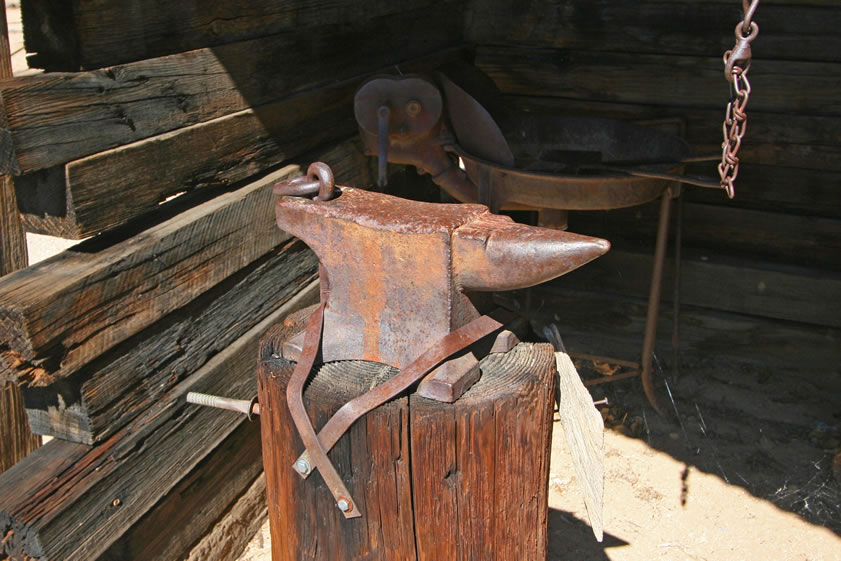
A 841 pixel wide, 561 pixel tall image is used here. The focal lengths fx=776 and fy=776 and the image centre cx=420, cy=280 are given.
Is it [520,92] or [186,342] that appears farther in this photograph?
[520,92]

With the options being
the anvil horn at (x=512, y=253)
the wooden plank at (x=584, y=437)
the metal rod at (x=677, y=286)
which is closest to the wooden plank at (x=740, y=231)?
the metal rod at (x=677, y=286)

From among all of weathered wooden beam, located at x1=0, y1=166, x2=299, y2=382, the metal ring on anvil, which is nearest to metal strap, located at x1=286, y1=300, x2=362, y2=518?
the metal ring on anvil

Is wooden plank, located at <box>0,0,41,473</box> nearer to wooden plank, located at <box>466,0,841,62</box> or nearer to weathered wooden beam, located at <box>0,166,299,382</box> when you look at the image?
weathered wooden beam, located at <box>0,166,299,382</box>

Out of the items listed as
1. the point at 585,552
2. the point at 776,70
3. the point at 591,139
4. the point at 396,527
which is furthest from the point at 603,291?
the point at 396,527

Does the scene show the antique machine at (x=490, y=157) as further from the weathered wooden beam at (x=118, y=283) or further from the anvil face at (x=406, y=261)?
the anvil face at (x=406, y=261)

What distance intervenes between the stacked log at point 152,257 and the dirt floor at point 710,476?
723mm

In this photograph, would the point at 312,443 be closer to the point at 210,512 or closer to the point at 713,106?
the point at 210,512

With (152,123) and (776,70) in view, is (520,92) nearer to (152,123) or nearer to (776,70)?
(776,70)

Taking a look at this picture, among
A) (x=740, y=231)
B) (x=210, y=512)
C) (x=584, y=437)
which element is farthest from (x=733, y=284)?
(x=210, y=512)

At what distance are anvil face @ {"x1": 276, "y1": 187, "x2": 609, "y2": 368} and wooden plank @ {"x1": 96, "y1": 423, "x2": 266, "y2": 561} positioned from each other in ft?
3.22

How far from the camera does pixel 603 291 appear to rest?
4.33m

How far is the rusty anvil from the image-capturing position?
5.15ft

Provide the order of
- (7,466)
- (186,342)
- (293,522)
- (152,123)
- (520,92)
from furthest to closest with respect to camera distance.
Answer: (520,92) → (7,466) → (186,342) → (152,123) → (293,522)

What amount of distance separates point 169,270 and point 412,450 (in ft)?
3.32
